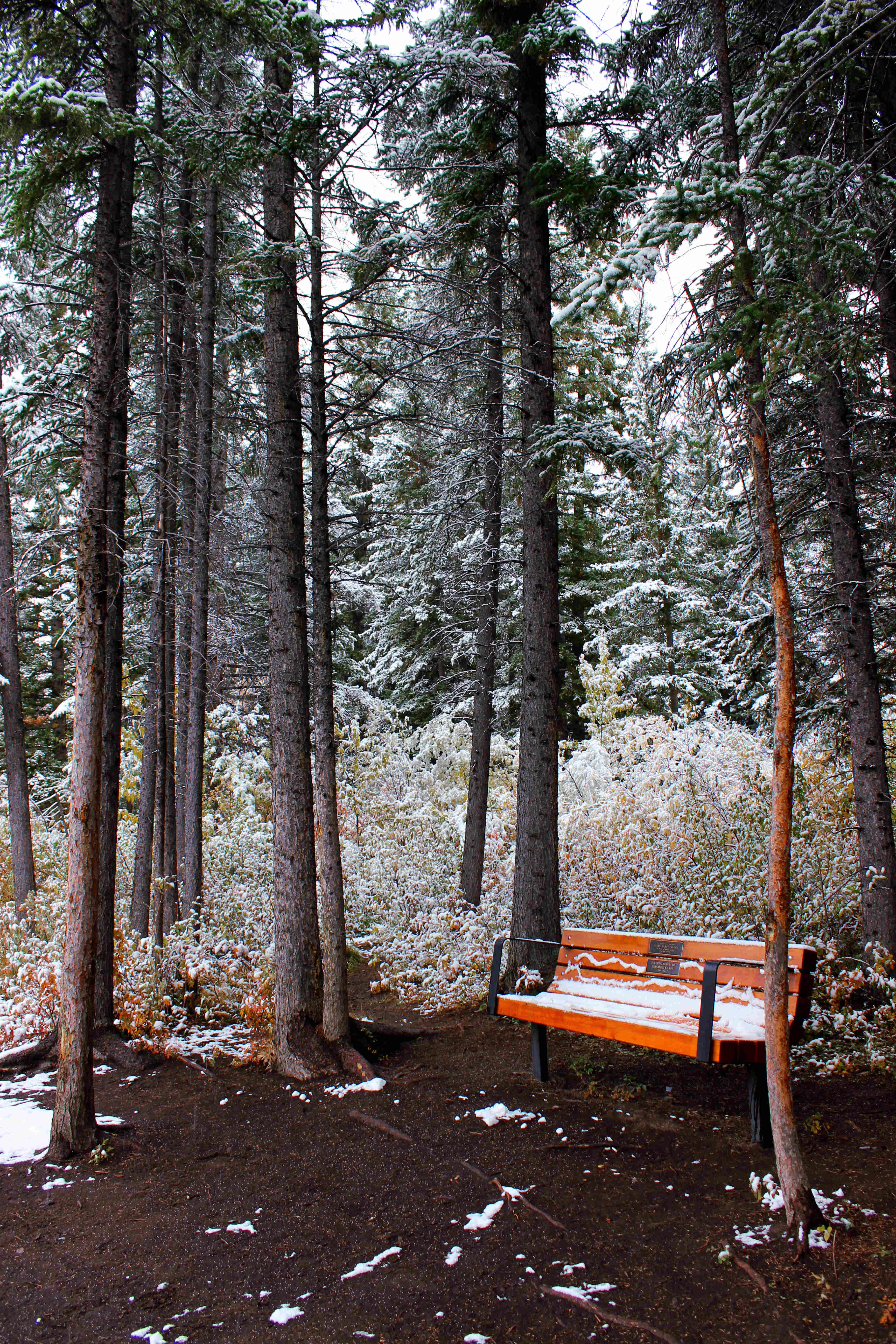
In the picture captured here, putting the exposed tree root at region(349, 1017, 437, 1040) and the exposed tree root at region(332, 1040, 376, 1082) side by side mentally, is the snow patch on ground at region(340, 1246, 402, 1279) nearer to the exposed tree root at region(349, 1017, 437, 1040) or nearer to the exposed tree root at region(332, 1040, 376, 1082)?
the exposed tree root at region(332, 1040, 376, 1082)

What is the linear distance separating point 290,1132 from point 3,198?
27.5 feet

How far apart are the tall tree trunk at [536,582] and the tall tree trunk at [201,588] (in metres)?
4.11

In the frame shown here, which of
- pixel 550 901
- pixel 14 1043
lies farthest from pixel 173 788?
pixel 550 901

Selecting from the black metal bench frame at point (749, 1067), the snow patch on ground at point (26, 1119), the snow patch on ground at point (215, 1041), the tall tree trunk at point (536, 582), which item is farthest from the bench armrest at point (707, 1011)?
the snow patch on ground at point (215, 1041)

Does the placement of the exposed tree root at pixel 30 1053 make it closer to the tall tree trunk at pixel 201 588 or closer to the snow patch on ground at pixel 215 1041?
the snow patch on ground at pixel 215 1041

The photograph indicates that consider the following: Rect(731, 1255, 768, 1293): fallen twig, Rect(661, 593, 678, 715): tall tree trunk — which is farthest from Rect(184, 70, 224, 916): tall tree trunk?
Rect(661, 593, 678, 715): tall tree trunk

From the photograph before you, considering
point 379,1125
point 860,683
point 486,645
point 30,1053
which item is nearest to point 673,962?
point 379,1125

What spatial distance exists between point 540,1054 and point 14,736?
30.9ft

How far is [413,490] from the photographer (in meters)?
16.9

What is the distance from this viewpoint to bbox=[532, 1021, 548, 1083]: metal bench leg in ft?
19.7

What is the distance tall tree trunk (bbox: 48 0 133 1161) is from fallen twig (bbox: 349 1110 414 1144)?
176cm

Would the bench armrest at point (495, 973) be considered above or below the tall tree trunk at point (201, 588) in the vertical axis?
below

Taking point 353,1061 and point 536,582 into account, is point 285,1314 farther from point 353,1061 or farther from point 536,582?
point 536,582

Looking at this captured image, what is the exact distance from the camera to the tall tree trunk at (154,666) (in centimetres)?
939
